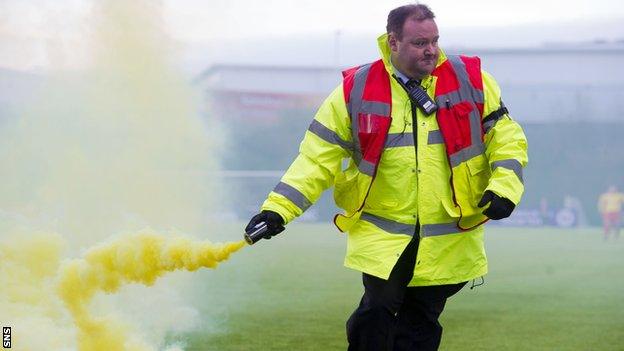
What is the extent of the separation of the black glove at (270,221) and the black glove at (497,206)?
84 cm

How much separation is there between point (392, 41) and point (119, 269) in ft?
5.35

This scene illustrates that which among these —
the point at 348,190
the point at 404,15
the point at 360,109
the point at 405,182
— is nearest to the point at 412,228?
the point at 405,182

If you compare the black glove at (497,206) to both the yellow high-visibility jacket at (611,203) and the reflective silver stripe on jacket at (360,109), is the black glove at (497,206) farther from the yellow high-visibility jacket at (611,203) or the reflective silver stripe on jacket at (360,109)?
the yellow high-visibility jacket at (611,203)

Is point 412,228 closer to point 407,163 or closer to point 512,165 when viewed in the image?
point 407,163

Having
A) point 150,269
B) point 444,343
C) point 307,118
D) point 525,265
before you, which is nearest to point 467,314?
point 444,343

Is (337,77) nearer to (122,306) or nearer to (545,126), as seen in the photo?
(545,126)

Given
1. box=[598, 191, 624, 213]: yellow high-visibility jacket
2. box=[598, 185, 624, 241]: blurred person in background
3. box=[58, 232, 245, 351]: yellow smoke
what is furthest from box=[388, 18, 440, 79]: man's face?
box=[598, 191, 624, 213]: yellow high-visibility jacket

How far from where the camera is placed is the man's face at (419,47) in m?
4.65

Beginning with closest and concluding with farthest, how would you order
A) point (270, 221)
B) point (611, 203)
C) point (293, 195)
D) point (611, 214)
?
1. point (270, 221)
2. point (293, 195)
3. point (611, 214)
4. point (611, 203)

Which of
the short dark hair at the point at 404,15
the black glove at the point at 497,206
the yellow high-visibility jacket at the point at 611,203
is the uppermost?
the short dark hair at the point at 404,15

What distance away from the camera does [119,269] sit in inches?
205

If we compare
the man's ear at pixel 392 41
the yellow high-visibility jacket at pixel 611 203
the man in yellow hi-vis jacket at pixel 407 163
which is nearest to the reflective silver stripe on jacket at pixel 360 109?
the man in yellow hi-vis jacket at pixel 407 163

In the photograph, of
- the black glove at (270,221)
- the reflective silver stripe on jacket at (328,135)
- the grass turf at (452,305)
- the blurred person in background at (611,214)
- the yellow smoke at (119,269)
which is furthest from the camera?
the blurred person in background at (611,214)

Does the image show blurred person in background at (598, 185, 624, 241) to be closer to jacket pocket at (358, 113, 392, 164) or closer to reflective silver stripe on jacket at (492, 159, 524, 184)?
reflective silver stripe on jacket at (492, 159, 524, 184)
